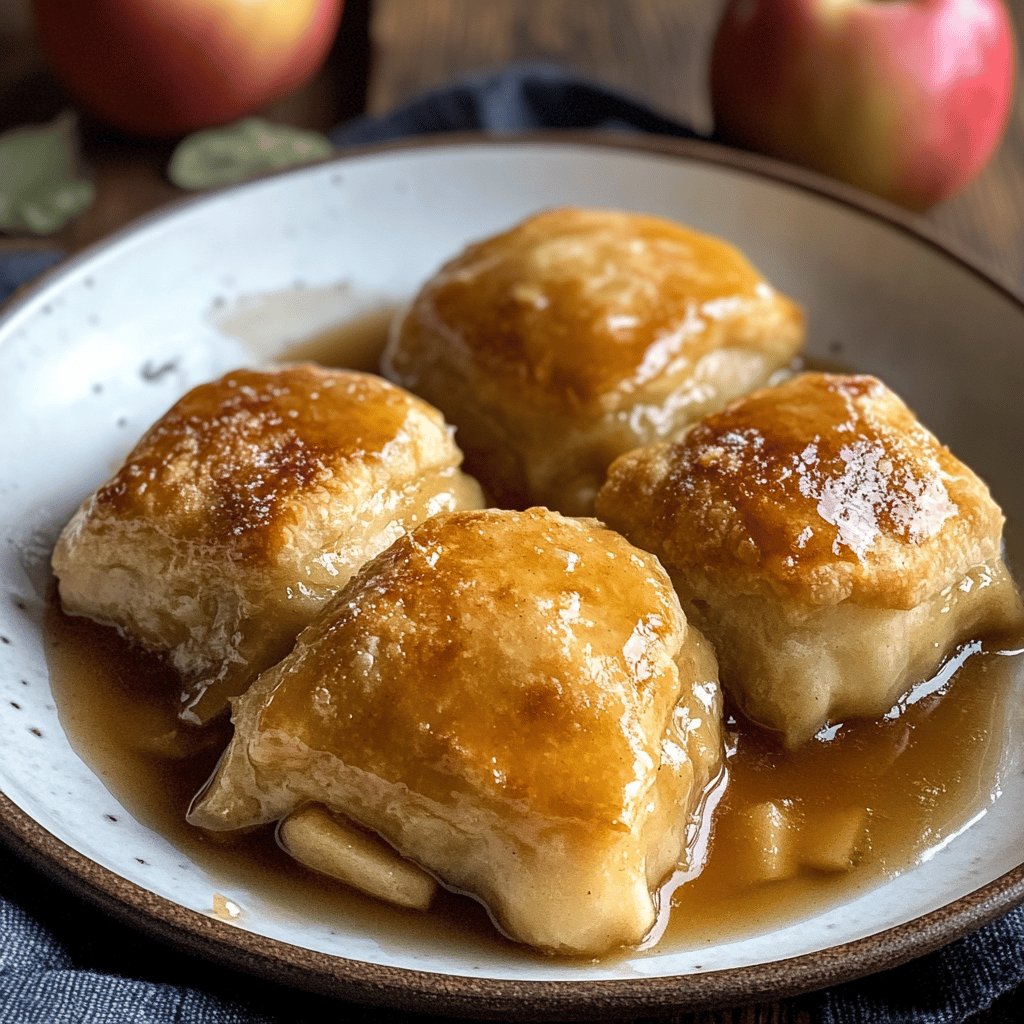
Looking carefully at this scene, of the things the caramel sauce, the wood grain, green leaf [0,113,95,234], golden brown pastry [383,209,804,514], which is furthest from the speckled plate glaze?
the wood grain

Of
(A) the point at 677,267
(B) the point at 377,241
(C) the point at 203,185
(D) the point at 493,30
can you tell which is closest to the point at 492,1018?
(A) the point at 677,267

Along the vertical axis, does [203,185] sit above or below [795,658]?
below

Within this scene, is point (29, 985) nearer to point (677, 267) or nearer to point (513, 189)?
point (677, 267)

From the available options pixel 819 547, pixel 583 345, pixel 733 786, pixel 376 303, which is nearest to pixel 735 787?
pixel 733 786

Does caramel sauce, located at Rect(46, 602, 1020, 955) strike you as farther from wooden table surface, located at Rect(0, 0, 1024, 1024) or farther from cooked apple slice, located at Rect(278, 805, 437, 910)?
wooden table surface, located at Rect(0, 0, 1024, 1024)

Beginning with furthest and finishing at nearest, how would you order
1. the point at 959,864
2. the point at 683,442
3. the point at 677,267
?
the point at 677,267 < the point at 683,442 < the point at 959,864

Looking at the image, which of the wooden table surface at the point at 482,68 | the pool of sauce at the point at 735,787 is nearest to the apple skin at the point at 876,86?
the wooden table surface at the point at 482,68
